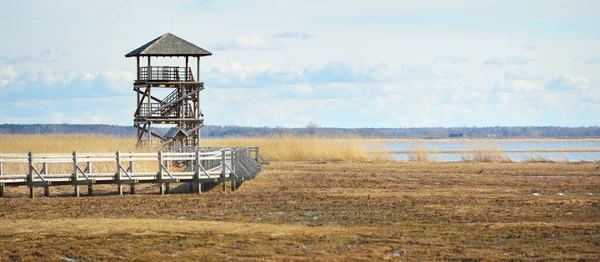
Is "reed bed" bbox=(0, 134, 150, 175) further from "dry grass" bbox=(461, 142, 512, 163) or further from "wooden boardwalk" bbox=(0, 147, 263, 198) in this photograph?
"dry grass" bbox=(461, 142, 512, 163)

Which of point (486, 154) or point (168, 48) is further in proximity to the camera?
point (486, 154)

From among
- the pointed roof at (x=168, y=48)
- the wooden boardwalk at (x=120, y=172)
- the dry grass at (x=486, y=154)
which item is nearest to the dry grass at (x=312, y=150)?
the dry grass at (x=486, y=154)

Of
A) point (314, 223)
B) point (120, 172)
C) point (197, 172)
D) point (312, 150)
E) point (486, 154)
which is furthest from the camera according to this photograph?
point (312, 150)

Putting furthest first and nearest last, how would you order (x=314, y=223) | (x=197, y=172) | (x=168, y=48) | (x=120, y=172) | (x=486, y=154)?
(x=486, y=154) < (x=168, y=48) < (x=197, y=172) < (x=120, y=172) < (x=314, y=223)

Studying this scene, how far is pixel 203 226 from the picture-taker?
22.5 metres

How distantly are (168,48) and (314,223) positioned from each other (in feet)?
93.2

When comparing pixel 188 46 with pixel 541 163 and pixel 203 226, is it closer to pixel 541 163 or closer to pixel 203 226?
pixel 541 163

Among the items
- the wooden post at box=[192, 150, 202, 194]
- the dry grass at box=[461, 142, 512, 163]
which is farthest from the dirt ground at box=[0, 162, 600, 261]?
the dry grass at box=[461, 142, 512, 163]

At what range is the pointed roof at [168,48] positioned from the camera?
49.4 meters

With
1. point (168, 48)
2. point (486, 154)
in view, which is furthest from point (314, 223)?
point (486, 154)

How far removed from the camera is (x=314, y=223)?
76.4 ft

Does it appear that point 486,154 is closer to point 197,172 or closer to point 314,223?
point 197,172

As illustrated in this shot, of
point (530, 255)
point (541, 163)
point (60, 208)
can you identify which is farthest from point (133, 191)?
point (541, 163)

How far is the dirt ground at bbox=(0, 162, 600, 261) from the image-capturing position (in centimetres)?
1836
